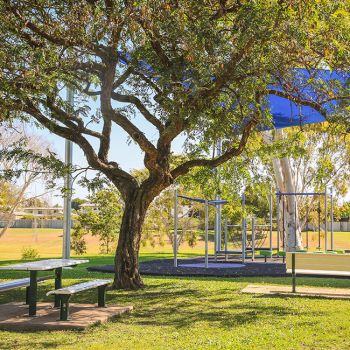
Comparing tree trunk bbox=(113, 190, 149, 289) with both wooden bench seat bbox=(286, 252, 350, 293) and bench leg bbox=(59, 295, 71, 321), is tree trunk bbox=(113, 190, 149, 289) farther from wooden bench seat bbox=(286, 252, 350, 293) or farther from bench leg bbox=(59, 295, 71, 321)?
bench leg bbox=(59, 295, 71, 321)

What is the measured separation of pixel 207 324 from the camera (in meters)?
7.14

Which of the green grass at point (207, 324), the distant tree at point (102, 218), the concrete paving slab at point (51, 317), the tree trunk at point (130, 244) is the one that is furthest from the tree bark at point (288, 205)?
the concrete paving slab at point (51, 317)

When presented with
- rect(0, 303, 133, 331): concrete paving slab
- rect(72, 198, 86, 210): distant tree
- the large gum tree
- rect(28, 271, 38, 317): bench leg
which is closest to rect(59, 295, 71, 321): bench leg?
rect(0, 303, 133, 331): concrete paving slab

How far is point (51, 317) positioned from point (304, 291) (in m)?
4.59

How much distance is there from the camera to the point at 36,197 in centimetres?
2844

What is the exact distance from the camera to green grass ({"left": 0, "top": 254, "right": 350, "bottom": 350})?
5945mm

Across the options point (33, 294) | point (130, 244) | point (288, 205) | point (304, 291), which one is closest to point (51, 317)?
point (33, 294)

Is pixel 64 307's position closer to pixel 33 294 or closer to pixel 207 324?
pixel 33 294

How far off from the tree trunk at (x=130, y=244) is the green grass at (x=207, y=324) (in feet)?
1.30

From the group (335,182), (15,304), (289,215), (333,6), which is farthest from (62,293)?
(335,182)

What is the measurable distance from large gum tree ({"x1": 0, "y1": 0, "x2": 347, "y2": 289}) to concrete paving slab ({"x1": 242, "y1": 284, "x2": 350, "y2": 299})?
2159 mm

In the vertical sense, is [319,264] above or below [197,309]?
above

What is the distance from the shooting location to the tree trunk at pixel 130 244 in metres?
10.7

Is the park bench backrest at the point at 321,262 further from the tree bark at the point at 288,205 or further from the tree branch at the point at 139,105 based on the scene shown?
the tree bark at the point at 288,205
